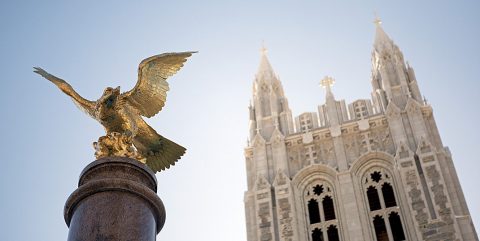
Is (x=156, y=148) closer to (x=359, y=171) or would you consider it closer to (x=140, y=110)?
Answer: (x=140, y=110)

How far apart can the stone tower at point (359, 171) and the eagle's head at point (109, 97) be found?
2434 cm

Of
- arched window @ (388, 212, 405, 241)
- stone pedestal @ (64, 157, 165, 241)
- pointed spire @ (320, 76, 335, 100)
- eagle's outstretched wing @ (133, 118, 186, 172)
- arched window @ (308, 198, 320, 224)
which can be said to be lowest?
stone pedestal @ (64, 157, 165, 241)

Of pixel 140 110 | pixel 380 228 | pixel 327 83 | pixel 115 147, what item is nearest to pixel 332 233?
pixel 380 228

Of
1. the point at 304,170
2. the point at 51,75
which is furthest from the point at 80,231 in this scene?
the point at 304,170

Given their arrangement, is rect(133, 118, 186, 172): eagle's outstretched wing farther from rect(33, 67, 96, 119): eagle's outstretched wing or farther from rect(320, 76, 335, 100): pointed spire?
rect(320, 76, 335, 100): pointed spire

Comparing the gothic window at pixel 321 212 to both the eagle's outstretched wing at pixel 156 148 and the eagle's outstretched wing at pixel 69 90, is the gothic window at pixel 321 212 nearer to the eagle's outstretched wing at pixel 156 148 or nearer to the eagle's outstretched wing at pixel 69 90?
the eagle's outstretched wing at pixel 156 148

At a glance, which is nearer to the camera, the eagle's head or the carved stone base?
the carved stone base

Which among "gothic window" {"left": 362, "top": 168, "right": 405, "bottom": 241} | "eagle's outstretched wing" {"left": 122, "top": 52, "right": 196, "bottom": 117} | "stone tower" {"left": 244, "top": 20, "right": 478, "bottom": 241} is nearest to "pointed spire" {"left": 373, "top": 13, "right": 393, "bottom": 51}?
"stone tower" {"left": 244, "top": 20, "right": 478, "bottom": 241}

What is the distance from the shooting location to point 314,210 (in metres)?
36.7

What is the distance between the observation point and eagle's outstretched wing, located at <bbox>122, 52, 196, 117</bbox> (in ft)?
35.2

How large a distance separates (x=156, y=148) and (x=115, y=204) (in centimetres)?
218

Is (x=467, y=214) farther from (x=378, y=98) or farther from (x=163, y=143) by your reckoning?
(x=163, y=143)

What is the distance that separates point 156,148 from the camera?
10688 millimetres

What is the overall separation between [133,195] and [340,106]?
33762 mm
